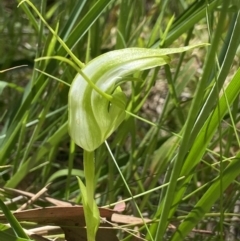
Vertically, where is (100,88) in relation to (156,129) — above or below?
above

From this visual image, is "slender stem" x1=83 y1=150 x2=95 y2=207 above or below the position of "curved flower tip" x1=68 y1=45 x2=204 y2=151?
below

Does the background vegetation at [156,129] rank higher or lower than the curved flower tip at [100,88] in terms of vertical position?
lower

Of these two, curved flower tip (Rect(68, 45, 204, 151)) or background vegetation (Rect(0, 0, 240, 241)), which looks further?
background vegetation (Rect(0, 0, 240, 241))

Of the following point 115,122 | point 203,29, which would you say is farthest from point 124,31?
point 203,29

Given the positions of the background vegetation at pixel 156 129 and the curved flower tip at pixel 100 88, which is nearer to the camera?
the curved flower tip at pixel 100 88

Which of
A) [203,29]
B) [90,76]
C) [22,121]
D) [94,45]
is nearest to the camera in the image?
[90,76]

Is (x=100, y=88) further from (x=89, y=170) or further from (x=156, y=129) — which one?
(x=156, y=129)

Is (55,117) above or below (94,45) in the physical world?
below

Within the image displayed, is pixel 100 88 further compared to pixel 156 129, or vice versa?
pixel 156 129

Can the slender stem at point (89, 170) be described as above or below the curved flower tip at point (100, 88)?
below

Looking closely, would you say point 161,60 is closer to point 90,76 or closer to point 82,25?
point 90,76

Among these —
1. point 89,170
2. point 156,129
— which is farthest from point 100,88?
point 156,129
